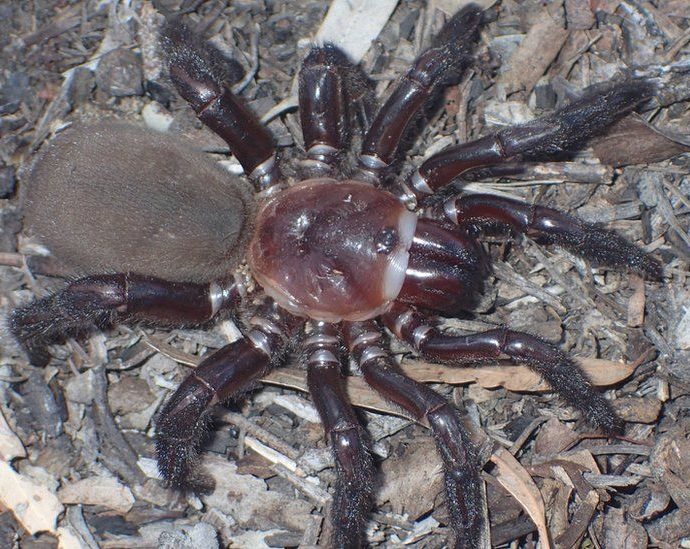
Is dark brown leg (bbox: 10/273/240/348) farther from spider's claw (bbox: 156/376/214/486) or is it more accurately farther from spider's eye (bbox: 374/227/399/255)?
spider's eye (bbox: 374/227/399/255)

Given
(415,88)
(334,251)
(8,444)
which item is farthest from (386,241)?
(8,444)

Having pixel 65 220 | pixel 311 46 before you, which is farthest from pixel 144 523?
pixel 311 46

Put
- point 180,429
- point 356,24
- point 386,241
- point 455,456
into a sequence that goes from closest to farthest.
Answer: point 455,456, point 180,429, point 386,241, point 356,24

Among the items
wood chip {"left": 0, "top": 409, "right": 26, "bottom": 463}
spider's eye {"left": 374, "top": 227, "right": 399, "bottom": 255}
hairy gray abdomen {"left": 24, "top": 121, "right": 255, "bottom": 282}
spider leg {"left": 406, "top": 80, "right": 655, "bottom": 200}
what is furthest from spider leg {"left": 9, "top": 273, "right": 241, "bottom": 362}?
spider leg {"left": 406, "top": 80, "right": 655, "bottom": 200}

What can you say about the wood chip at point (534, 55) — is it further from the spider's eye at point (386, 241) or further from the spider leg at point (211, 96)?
the spider leg at point (211, 96)

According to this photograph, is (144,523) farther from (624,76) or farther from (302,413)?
(624,76)

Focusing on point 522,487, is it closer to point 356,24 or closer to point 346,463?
point 346,463
